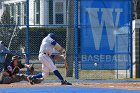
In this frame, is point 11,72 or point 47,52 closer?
point 47,52

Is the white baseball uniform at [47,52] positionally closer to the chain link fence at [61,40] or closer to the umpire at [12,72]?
the umpire at [12,72]

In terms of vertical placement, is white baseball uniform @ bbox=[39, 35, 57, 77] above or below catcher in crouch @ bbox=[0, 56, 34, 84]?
above

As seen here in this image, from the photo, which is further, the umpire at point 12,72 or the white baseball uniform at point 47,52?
the umpire at point 12,72

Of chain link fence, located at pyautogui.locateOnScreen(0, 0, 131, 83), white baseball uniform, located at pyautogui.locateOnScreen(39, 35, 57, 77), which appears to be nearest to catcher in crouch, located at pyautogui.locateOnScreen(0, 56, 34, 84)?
white baseball uniform, located at pyautogui.locateOnScreen(39, 35, 57, 77)

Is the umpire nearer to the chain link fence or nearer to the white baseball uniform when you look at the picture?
the white baseball uniform

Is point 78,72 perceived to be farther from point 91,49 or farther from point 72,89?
point 72,89

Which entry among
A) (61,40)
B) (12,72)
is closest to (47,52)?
(12,72)

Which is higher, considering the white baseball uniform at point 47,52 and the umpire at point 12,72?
the white baseball uniform at point 47,52

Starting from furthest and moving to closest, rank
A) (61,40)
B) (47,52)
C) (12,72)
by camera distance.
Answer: (61,40) → (12,72) → (47,52)

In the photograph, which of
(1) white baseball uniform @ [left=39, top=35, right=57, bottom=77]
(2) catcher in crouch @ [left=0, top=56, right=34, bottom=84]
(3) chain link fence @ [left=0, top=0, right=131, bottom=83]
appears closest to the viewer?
(1) white baseball uniform @ [left=39, top=35, right=57, bottom=77]

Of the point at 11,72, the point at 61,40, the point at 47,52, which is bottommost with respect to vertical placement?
the point at 11,72

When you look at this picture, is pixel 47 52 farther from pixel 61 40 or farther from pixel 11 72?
pixel 61 40

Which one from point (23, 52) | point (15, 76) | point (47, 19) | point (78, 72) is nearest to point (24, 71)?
point (23, 52)

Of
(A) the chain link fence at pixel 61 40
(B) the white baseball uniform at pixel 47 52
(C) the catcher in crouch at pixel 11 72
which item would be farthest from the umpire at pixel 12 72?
(A) the chain link fence at pixel 61 40
